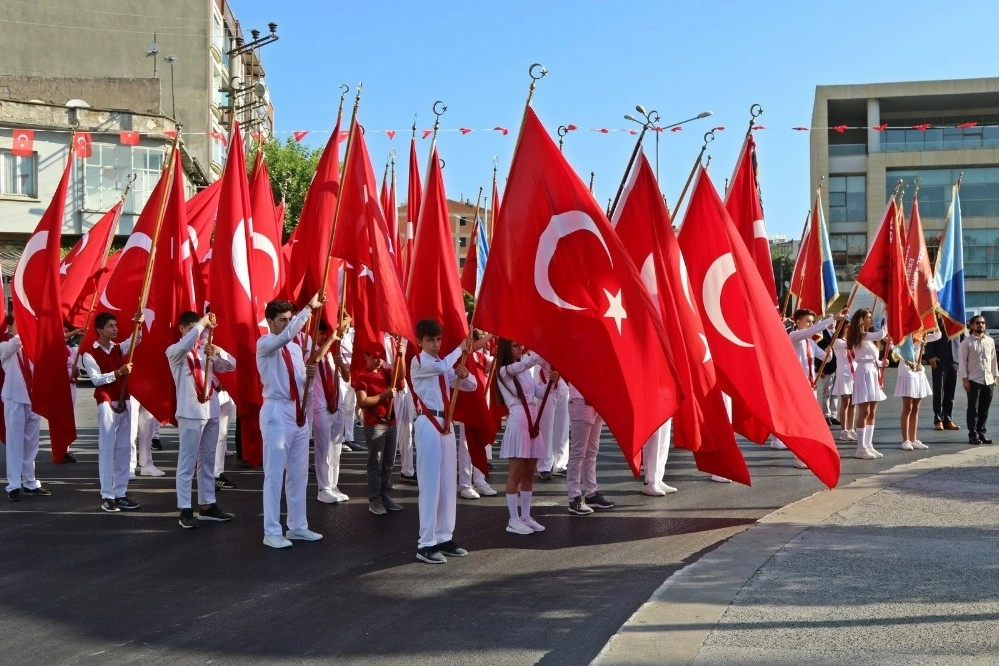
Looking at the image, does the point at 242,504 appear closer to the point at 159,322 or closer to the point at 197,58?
the point at 159,322

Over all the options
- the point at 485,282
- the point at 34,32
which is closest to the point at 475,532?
the point at 485,282

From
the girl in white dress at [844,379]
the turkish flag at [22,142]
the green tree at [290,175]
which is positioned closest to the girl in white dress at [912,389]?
the girl in white dress at [844,379]

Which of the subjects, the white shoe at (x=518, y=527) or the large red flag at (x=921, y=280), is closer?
the white shoe at (x=518, y=527)

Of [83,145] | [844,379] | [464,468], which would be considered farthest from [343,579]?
[83,145]

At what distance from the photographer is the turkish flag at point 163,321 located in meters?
10.2

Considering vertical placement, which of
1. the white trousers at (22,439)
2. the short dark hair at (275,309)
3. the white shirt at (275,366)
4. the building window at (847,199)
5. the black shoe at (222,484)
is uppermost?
the building window at (847,199)

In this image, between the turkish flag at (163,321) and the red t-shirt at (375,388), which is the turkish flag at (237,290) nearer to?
the turkish flag at (163,321)

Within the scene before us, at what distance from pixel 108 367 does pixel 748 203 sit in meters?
7.18

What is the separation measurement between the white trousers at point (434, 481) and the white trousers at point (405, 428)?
3396mm

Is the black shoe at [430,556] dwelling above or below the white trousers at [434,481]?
below

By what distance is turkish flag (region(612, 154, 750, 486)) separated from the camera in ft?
29.5

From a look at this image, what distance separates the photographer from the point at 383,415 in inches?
394

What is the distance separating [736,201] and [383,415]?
5.07 metres

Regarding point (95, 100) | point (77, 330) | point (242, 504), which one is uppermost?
point (95, 100)
